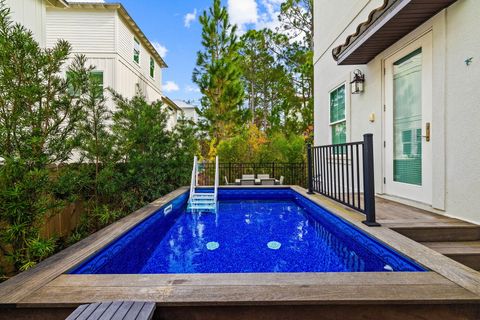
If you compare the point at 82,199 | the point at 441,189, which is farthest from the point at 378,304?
the point at 82,199

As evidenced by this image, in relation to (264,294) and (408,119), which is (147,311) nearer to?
(264,294)

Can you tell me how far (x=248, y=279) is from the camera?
1678mm

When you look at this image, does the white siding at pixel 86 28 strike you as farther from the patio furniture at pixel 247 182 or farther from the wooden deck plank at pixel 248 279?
the wooden deck plank at pixel 248 279

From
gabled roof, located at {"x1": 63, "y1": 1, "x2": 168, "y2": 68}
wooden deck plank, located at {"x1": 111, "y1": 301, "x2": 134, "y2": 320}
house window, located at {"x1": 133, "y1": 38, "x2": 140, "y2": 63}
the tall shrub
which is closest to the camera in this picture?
wooden deck plank, located at {"x1": 111, "y1": 301, "x2": 134, "y2": 320}

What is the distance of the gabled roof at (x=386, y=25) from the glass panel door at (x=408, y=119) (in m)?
0.38

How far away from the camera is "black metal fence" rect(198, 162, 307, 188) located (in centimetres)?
886

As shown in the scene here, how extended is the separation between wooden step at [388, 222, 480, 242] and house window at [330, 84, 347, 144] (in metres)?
3.35

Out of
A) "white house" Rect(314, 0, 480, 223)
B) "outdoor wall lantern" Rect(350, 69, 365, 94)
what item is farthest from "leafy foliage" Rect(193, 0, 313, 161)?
"white house" Rect(314, 0, 480, 223)

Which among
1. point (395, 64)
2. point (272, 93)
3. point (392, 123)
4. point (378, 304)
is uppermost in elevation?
point (272, 93)

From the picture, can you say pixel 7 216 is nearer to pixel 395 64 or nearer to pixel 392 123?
pixel 392 123

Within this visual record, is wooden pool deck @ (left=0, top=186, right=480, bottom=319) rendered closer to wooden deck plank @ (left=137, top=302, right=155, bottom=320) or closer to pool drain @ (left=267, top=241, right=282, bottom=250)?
wooden deck plank @ (left=137, top=302, right=155, bottom=320)

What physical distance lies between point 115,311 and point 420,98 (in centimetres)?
412

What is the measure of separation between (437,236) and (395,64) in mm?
2756

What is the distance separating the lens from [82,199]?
3.62 metres
